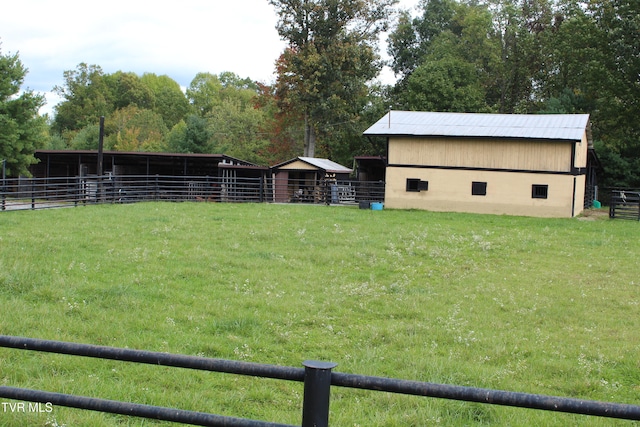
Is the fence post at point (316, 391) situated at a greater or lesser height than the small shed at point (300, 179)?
lesser

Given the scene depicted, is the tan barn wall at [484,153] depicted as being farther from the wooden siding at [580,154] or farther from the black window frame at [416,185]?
the black window frame at [416,185]

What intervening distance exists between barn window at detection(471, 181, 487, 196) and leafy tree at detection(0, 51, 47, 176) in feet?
93.8

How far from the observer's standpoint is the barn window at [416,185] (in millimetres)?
33750

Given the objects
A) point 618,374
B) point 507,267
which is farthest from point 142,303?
point 507,267

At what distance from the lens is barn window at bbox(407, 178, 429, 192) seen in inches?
1329

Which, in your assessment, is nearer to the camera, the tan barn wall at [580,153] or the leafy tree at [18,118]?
the tan barn wall at [580,153]

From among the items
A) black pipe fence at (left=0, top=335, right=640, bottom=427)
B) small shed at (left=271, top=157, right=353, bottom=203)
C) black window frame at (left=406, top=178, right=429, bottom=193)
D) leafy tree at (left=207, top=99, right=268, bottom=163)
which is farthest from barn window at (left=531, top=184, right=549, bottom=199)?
leafy tree at (left=207, top=99, right=268, bottom=163)

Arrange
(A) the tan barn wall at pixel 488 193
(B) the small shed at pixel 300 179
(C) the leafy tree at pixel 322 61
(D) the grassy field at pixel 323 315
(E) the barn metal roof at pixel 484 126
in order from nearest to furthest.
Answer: (D) the grassy field at pixel 323 315, (A) the tan barn wall at pixel 488 193, (E) the barn metal roof at pixel 484 126, (B) the small shed at pixel 300 179, (C) the leafy tree at pixel 322 61

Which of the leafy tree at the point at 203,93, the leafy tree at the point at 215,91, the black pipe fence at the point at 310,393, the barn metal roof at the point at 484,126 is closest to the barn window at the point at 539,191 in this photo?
the barn metal roof at the point at 484,126

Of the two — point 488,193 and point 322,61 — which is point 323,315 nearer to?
point 488,193

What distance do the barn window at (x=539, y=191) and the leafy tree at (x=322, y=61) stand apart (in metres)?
22.7

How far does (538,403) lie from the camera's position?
8.93ft

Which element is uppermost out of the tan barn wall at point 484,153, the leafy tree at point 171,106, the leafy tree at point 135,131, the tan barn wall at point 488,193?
the leafy tree at point 171,106

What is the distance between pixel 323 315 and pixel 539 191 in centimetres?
2527
